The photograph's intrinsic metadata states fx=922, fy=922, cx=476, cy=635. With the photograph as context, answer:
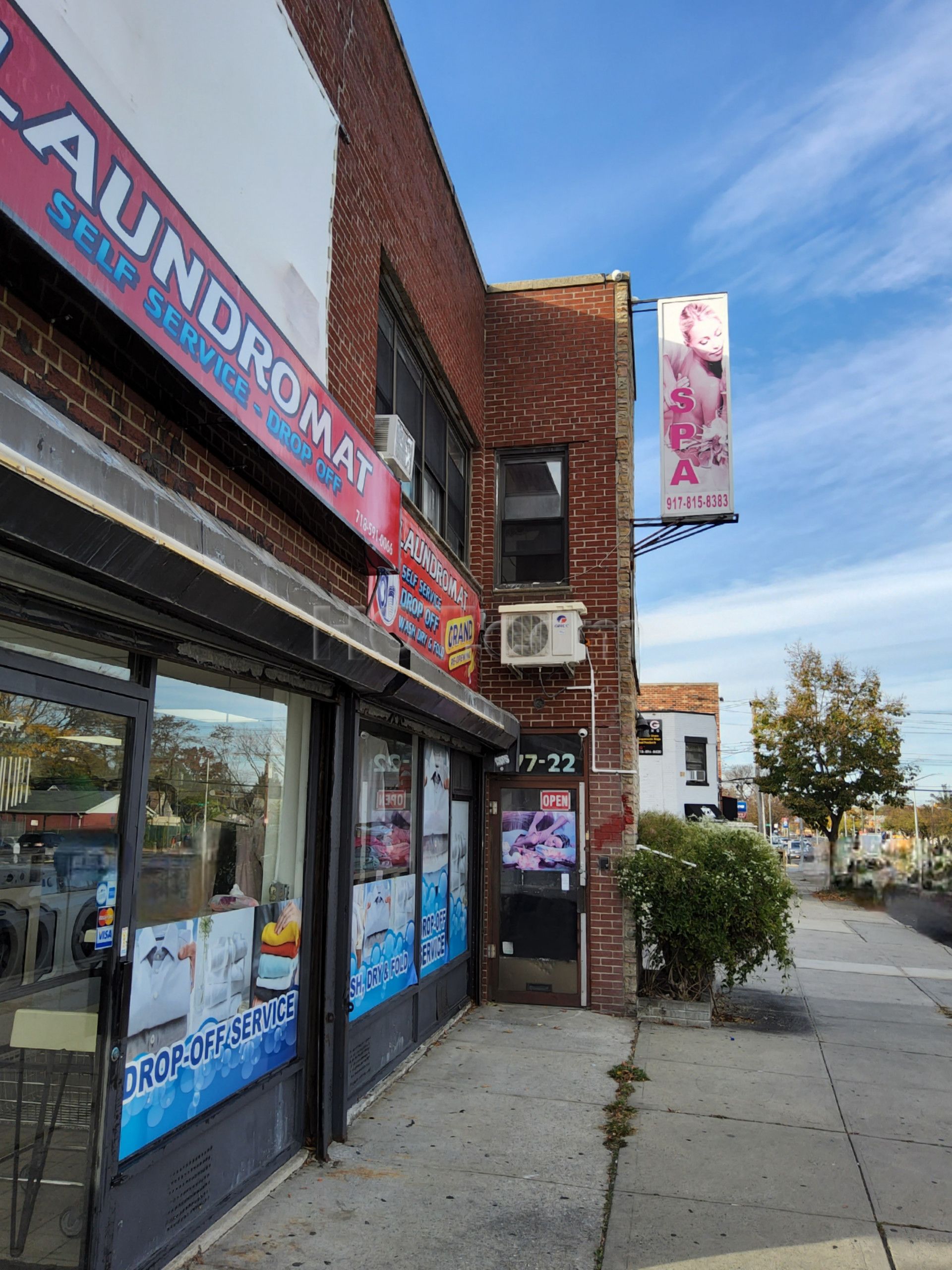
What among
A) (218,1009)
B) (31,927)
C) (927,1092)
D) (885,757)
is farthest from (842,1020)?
(885,757)

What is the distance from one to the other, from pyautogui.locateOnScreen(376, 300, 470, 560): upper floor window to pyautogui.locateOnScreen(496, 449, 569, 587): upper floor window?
47 centimetres

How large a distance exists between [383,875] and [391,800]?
1.82 ft

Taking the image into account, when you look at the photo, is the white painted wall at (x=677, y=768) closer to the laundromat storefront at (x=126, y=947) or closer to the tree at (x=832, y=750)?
the tree at (x=832, y=750)

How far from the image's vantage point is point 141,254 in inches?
127

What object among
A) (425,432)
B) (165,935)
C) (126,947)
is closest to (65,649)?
(126,947)

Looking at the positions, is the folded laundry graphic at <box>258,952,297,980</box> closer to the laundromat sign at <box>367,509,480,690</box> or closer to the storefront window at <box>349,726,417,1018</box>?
the storefront window at <box>349,726,417,1018</box>

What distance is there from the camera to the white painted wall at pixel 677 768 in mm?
34562

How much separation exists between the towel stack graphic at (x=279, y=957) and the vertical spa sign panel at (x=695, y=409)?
663 cm

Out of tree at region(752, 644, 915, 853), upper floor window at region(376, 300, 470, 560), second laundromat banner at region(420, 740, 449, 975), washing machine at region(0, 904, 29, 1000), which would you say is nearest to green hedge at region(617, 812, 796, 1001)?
second laundromat banner at region(420, 740, 449, 975)

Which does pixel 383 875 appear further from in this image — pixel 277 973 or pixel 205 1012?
pixel 205 1012

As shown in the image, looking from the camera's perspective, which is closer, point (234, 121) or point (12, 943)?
point (12, 943)

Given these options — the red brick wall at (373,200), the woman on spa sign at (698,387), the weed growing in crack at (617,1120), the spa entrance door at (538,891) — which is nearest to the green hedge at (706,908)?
the spa entrance door at (538,891)

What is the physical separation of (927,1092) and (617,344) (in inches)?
310

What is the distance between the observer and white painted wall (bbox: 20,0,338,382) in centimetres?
346
